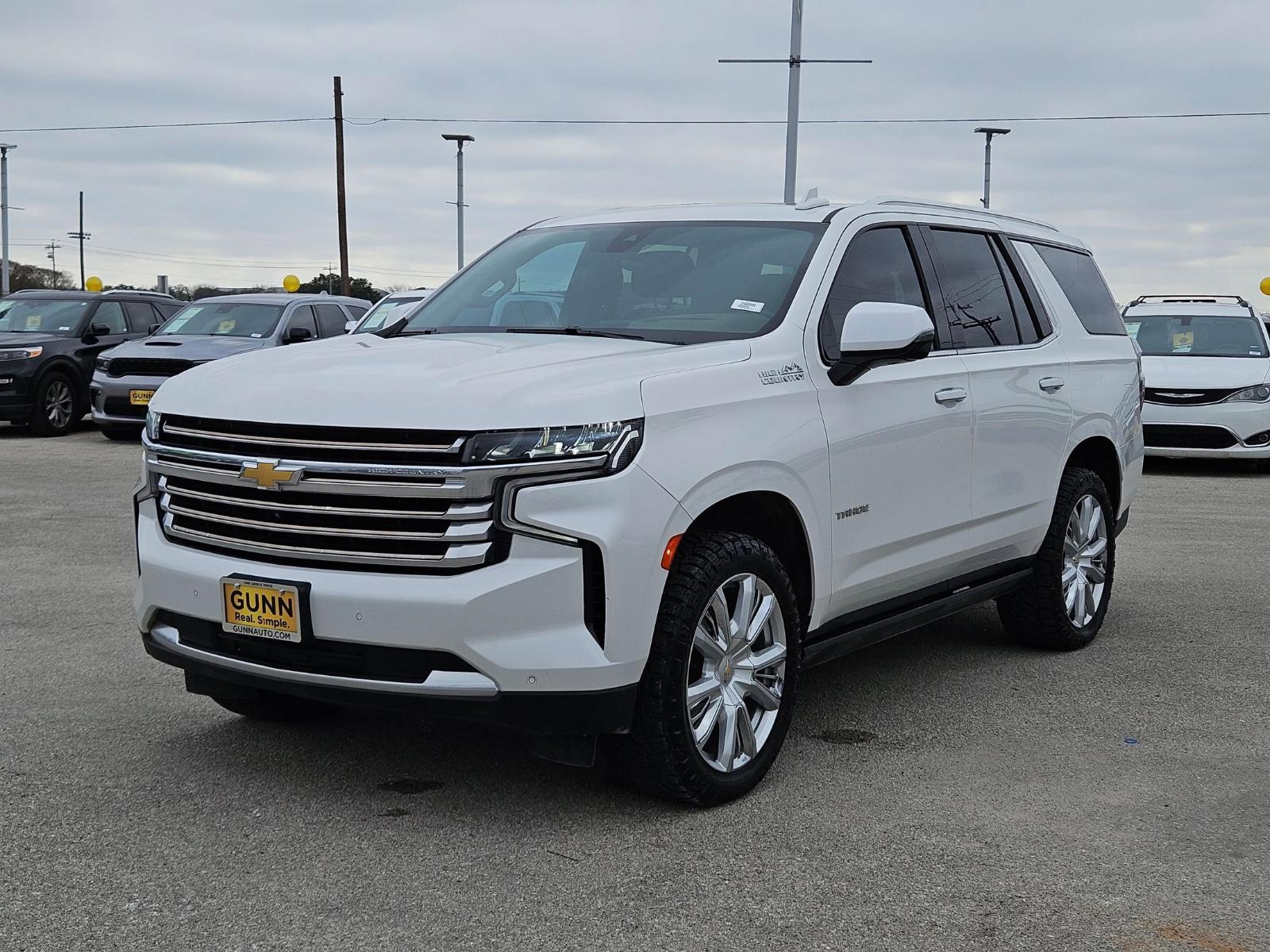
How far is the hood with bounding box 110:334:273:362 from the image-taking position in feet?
52.3

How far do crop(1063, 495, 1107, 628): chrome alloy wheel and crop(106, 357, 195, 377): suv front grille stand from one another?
1153 cm

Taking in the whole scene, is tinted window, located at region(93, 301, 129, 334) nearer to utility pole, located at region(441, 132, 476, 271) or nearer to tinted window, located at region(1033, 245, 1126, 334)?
tinted window, located at region(1033, 245, 1126, 334)

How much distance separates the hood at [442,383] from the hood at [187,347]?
11.9m

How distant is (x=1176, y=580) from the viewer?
8180 mm

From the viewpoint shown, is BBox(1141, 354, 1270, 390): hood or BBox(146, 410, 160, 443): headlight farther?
BBox(1141, 354, 1270, 390): hood

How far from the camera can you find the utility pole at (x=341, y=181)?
123 ft

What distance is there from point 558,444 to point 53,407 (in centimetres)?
1560

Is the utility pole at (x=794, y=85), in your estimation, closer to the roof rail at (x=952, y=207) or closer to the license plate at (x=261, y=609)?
the roof rail at (x=952, y=207)

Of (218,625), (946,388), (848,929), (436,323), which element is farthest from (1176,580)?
(218,625)

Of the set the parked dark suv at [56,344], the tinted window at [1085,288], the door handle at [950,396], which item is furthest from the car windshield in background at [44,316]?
the door handle at [950,396]

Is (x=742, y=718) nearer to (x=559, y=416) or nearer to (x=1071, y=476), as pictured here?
(x=559, y=416)

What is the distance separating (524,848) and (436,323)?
2223 millimetres

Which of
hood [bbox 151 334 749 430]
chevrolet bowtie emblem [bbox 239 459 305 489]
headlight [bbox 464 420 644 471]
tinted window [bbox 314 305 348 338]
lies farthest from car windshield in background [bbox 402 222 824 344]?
tinted window [bbox 314 305 348 338]

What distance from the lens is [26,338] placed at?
57.9ft
